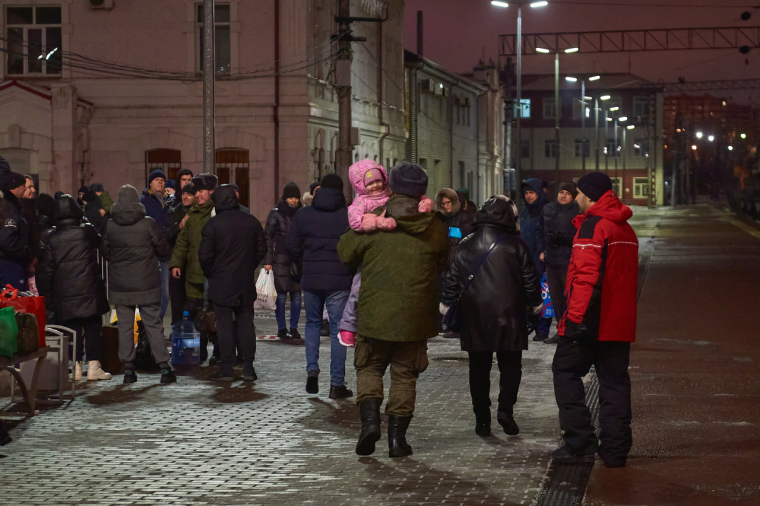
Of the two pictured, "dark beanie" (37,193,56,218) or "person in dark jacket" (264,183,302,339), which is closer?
"dark beanie" (37,193,56,218)

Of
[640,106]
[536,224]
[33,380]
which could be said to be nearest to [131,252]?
[33,380]

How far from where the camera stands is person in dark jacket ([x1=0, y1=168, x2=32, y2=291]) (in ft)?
33.8

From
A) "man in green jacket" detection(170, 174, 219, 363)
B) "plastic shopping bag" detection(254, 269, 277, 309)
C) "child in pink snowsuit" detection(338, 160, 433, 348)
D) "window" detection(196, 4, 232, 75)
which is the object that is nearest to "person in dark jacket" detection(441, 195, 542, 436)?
"child in pink snowsuit" detection(338, 160, 433, 348)

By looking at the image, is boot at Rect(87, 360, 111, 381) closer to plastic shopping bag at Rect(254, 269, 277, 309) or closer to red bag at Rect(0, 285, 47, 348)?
red bag at Rect(0, 285, 47, 348)

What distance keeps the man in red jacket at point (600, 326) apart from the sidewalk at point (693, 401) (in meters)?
0.24

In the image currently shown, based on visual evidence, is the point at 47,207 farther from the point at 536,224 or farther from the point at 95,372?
the point at 536,224

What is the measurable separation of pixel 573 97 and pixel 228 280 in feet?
330

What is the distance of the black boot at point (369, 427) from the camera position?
294 inches

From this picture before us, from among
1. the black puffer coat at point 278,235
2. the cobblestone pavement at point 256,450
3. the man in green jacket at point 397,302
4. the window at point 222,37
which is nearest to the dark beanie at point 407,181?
the man in green jacket at point 397,302

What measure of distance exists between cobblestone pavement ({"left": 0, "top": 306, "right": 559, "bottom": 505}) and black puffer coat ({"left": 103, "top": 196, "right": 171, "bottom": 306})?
2.70ft

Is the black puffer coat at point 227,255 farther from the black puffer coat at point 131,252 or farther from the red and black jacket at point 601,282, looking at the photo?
the red and black jacket at point 601,282

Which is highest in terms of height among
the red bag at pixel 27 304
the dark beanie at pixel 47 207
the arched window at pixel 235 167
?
the arched window at pixel 235 167

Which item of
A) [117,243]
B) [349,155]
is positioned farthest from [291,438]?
[349,155]

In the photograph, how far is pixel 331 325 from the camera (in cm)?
1005
